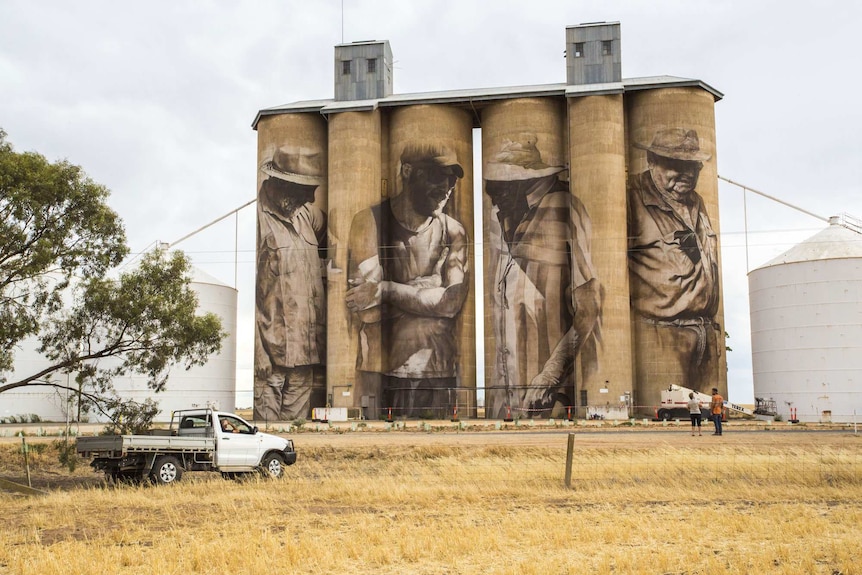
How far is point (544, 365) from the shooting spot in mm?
68375

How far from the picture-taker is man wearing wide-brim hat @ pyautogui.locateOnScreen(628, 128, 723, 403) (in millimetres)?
66562

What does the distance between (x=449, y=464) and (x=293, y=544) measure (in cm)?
1375

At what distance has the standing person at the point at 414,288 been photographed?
70.0 meters

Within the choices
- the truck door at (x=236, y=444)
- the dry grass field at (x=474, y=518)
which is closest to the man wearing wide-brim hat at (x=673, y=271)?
the dry grass field at (x=474, y=518)

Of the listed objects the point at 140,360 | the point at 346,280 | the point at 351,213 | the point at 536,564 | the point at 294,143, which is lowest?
the point at 536,564

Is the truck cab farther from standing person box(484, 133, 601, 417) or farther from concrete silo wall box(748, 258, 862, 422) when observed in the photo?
concrete silo wall box(748, 258, 862, 422)

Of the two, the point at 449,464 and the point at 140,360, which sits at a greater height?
the point at 140,360

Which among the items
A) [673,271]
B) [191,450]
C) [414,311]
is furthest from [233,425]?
[673,271]

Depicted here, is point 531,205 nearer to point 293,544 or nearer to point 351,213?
point 351,213

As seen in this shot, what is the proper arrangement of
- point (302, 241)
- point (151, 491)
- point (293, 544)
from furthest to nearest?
point (302, 241), point (151, 491), point (293, 544)

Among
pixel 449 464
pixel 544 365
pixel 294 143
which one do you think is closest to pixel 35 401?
pixel 294 143

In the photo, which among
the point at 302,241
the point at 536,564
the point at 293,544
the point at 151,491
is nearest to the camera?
the point at 536,564

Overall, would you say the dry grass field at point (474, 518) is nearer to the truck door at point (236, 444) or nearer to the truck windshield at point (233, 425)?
the truck door at point (236, 444)

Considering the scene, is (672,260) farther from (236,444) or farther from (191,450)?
(191,450)
